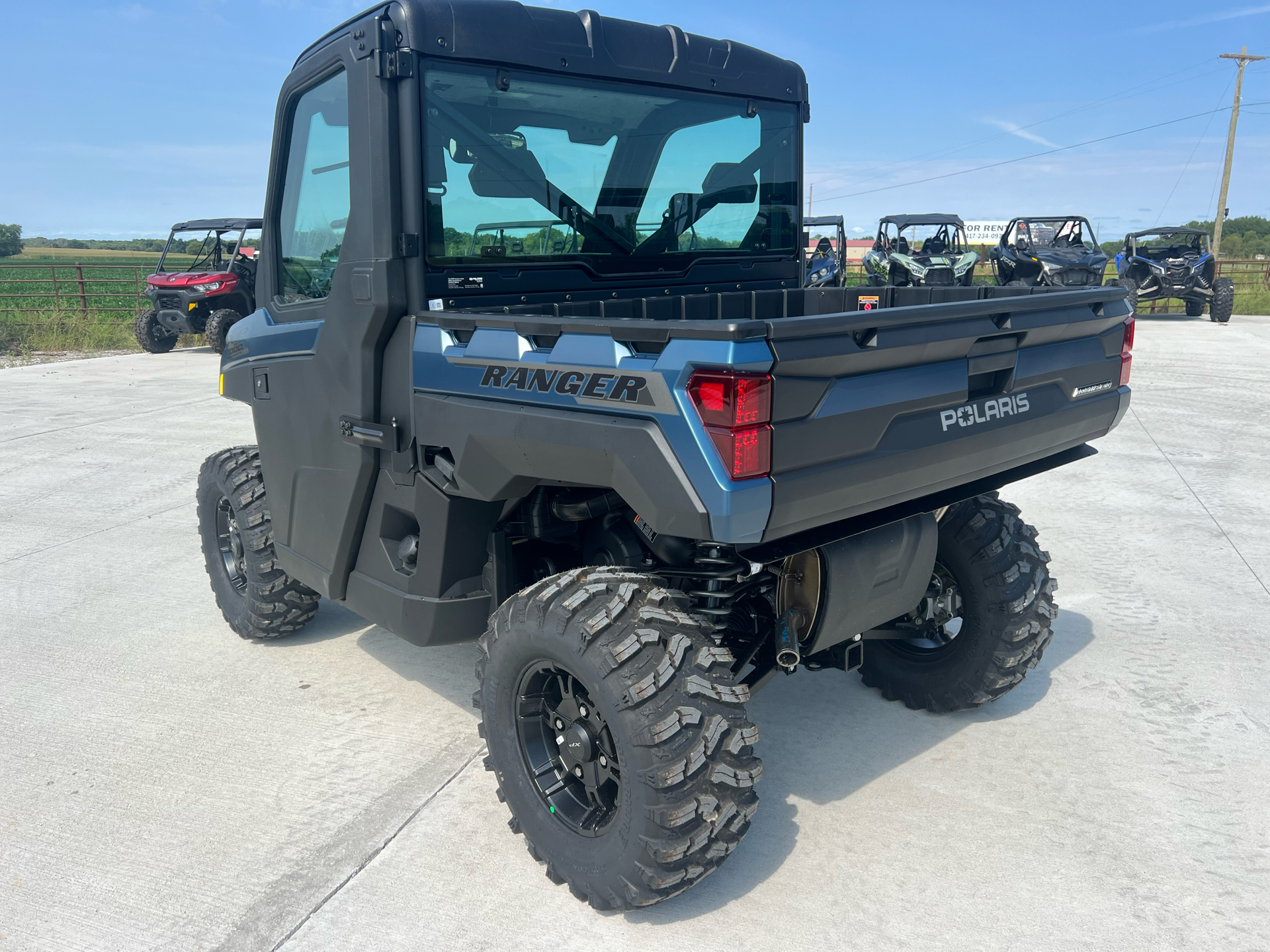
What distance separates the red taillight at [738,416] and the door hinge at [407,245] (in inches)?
47.6

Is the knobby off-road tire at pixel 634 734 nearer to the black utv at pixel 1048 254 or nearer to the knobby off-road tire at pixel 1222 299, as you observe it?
the black utv at pixel 1048 254

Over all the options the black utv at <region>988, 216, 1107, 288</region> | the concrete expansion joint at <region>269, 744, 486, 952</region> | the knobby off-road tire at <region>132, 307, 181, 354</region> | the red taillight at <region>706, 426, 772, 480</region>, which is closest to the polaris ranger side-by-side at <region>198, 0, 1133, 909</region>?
the red taillight at <region>706, 426, 772, 480</region>

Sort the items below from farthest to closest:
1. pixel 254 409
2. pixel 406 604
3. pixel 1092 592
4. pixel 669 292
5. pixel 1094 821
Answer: pixel 1092 592 < pixel 254 409 < pixel 669 292 < pixel 406 604 < pixel 1094 821

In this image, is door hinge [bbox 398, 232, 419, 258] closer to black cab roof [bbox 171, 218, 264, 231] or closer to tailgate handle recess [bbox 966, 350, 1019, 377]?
tailgate handle recess [bbox 966, 350, 1019, 377]

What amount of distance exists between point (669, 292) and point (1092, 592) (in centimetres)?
289

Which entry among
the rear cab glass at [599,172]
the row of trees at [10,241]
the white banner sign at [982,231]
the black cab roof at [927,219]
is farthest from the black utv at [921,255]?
the row of trees at [10,241]

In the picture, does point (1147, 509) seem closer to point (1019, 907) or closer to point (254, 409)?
point (1019, 907)

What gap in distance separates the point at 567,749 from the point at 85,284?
844 inches

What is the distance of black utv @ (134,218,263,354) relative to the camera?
16.0m

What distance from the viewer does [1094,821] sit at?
3.00 metres

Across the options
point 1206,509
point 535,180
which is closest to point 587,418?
point 535,180

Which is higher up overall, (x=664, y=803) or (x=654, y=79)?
(x=654, y=79)

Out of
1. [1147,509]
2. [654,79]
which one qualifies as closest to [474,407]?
[654,79]

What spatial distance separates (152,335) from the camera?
17.1 meters
